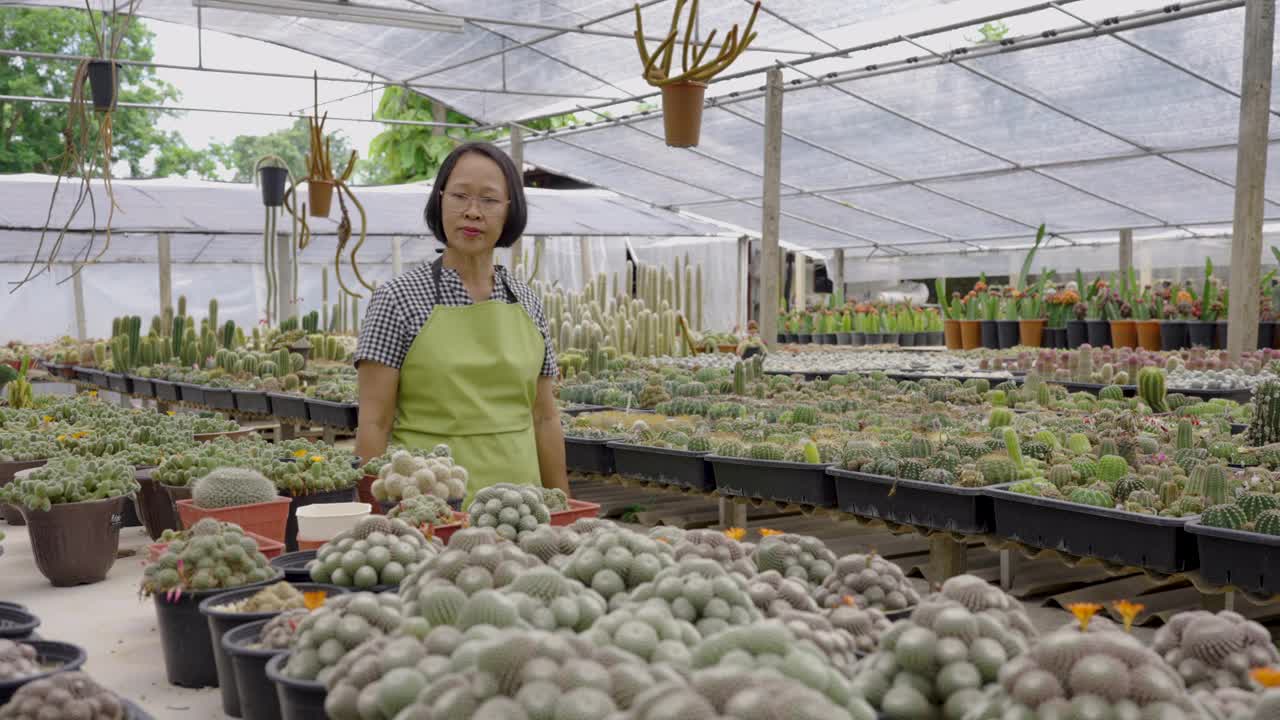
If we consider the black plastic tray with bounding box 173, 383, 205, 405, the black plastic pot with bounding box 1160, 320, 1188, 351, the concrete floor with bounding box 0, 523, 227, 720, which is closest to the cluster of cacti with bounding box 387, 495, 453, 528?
the concrete floor with bounding box 0, 523, 227, 720

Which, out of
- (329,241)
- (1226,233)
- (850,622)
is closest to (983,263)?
(1226,233)

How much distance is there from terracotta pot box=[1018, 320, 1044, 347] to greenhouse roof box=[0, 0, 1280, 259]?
7.15 ft

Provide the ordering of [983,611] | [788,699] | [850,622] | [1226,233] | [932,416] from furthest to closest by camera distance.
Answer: [1226,233] < [932,416] < [850,622] < [983,611] < [788,699]

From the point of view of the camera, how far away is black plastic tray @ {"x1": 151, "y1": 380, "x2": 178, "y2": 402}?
28.8ft

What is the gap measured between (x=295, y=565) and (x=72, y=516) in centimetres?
90

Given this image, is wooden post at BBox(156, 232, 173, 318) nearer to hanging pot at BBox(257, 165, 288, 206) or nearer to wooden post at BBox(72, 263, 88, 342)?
wooden post at BBox(72, 263, 88, 342)

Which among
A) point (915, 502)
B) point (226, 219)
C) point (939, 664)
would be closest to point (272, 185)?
point (915, 502)

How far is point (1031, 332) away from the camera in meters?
10.6

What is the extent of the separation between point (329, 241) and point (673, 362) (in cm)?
1158

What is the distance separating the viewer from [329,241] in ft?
61.5

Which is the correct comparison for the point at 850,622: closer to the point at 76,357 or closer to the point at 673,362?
the point at 673,362

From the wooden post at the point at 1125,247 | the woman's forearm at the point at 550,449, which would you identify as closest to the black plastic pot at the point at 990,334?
the wooden post at the point at 1125,247

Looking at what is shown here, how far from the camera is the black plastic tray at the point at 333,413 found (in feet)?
22.4

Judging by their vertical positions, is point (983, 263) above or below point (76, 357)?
above
